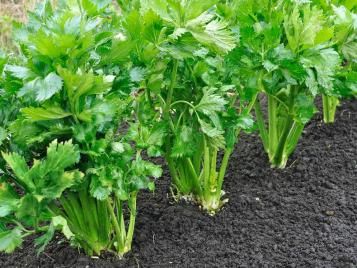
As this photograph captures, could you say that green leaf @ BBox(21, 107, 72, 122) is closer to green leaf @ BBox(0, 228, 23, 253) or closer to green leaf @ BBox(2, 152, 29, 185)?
green leaf @ BBox(2, 152, 29, 185)

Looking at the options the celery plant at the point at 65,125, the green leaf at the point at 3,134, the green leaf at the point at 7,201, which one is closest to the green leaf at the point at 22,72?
the celery plant at the point at 65,125

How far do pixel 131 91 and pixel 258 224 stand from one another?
848 millimetres

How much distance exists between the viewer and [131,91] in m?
1.95

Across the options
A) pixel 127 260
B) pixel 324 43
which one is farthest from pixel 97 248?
pixel 324 43

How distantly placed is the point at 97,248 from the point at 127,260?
0.41 ft

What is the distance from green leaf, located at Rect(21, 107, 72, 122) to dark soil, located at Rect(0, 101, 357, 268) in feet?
2.27

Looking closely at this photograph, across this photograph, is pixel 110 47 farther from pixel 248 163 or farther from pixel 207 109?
pixel 248 163

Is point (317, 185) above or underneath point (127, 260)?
underneath

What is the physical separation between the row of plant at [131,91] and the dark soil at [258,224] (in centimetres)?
8

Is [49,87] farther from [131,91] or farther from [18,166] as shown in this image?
[131,91]

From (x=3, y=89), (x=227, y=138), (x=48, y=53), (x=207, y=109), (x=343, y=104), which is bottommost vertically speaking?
(x=343, y=104)

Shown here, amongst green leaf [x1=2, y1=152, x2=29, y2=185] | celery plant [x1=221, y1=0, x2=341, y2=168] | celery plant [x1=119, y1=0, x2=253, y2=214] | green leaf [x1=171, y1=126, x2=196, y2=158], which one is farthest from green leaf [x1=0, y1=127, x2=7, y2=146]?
celery plant [x1=221, y1=0, x2=341, y2=168]

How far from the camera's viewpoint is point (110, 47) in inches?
73.3

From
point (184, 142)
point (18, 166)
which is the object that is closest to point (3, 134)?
point (18, 166)
